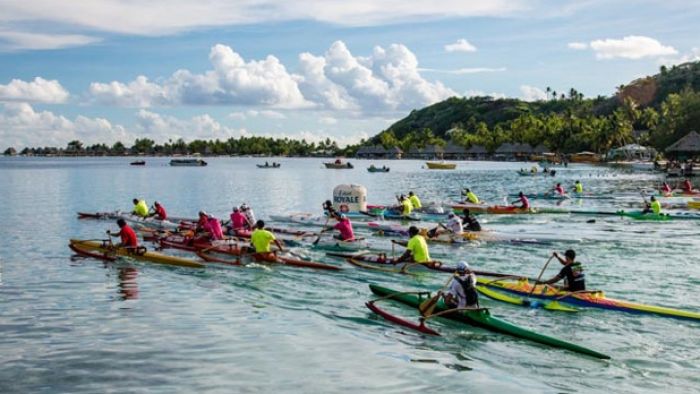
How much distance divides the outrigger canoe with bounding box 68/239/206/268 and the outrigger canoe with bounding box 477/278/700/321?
512 inches

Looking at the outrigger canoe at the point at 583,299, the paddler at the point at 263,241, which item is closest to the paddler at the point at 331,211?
the paddler at the point at 263,241

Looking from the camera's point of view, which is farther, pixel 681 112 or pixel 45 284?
pixel 681 112

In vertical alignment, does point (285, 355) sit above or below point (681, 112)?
below

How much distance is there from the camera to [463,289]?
1772 centimetres

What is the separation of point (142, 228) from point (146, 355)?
81.8 feet

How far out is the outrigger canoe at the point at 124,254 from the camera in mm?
27844

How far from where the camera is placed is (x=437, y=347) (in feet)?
54.8

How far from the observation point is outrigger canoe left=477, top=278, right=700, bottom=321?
18.7m

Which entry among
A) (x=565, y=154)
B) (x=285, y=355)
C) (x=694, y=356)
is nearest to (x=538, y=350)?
(x=694, y=356)

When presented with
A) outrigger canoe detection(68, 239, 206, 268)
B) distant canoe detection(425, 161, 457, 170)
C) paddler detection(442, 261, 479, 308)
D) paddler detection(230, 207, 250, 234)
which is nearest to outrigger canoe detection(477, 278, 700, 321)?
paddler detection(442, 261, 479, 308)

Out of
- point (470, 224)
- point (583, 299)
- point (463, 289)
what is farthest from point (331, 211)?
point (463, 289)

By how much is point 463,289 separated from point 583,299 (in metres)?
4.36

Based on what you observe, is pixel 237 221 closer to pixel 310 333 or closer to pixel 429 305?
pixel 310 333

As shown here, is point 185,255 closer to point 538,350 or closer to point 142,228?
point 142,228
